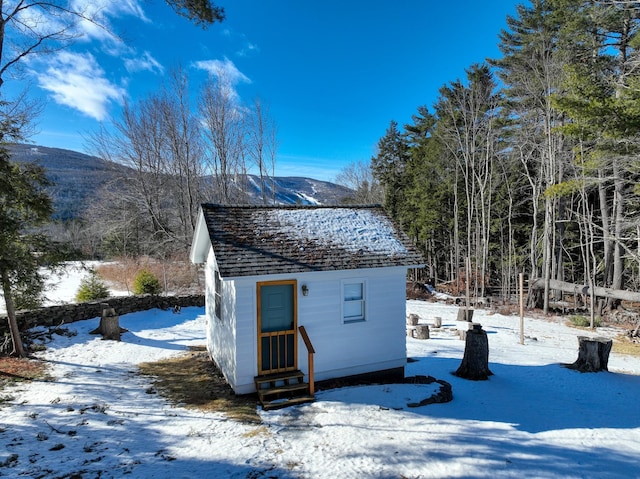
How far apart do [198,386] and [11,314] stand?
17.8ft

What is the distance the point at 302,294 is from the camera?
725cm

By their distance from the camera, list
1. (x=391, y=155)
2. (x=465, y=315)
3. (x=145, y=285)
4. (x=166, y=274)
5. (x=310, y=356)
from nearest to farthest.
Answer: (x=310, y=356), (x=465, y=315), (x=145, y=285), (x=166, y=274), (x=391, y=155)

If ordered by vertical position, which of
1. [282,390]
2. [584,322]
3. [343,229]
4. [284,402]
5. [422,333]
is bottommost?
[584,322]

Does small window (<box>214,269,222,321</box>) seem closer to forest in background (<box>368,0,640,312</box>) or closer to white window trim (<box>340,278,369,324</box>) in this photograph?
white window trim (<box>340,278,369,324</box>)

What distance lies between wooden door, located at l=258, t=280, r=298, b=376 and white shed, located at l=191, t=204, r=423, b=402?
20 millimetres

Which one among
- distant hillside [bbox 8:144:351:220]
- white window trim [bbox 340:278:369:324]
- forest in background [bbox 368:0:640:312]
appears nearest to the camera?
white window trim [bbox 340:278:369:324]

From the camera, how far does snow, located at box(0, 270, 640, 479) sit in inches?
176

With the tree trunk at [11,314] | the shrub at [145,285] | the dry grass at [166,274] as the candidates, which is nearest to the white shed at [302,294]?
the tree trunk at [11,314]

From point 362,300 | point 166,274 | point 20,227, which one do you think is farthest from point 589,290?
point 166,274

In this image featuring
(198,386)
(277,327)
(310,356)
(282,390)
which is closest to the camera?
(282,390)

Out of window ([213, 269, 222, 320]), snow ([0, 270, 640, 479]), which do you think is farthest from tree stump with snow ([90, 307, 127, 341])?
window ([213, 269, 222, 320])

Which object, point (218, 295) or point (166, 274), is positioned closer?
point (218, 295)

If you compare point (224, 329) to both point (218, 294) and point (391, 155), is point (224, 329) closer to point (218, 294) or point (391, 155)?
point (218, 294)

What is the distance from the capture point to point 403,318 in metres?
8.17
